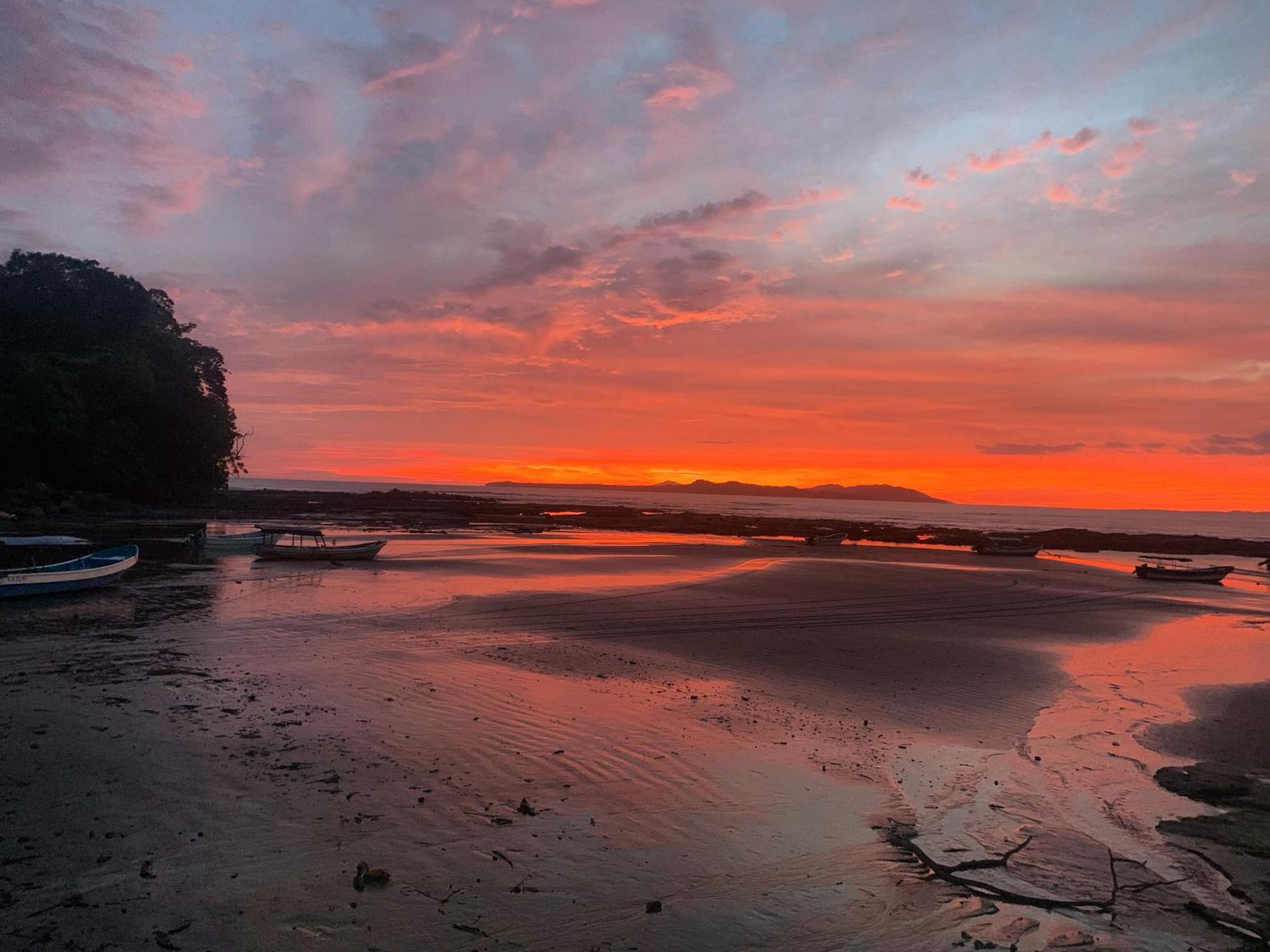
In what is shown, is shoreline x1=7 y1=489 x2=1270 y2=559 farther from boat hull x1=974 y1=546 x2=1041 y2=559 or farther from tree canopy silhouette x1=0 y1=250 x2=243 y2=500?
boat hull x1=974 y1=546 x2=1041 y2=559

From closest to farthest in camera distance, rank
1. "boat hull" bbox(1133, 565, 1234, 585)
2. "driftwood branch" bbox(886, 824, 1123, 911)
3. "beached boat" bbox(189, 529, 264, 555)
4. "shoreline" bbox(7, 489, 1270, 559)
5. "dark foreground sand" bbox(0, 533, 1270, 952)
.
Answer: "dark foreground sand" bbox(0, 533, 1270, 952), "driftwood branch" bbox(886, 824, 1123, 911), "beached boat" bbox(189, 529, 264, 555), "boat hull" bbox(1133, 565, 1234, 585), "shoreline" bbox(7, 489, 1270, 559)

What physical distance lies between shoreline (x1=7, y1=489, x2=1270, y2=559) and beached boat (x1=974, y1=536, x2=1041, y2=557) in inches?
382

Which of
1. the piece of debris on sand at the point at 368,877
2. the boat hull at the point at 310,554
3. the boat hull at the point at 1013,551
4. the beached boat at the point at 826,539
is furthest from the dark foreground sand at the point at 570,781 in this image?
the beached boat at the point at 826,539

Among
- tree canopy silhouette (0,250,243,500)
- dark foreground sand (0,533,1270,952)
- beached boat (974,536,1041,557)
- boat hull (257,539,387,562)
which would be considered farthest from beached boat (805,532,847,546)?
tree canopy silhouette (0,250,243,500)

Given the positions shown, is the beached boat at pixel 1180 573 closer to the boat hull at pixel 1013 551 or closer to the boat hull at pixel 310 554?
the boat hull at pixel 1013 551

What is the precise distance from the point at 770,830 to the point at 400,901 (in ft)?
13.0

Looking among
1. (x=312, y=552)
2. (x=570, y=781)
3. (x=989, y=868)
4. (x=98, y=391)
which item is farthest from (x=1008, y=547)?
(x=98, y=391)

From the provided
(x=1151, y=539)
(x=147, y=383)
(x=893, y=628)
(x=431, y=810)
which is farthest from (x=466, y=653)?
(x=1151, y=539)

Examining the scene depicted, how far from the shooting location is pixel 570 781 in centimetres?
921

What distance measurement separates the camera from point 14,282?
197 feet

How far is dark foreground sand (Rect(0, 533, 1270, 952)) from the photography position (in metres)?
6.22

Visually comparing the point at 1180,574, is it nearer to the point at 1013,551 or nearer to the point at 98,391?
the point at 1013,551

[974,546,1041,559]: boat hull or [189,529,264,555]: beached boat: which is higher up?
[974,546,1041,559]: boat hull

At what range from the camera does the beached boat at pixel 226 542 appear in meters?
37.2
